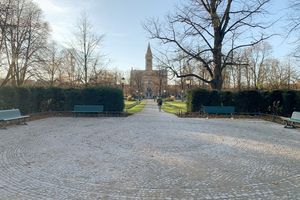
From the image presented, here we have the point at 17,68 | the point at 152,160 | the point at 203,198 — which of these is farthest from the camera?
the point at 17,68

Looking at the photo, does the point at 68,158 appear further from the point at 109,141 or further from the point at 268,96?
the point at 268,96

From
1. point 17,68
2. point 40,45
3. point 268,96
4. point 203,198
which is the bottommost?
point 203,198

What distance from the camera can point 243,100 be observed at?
22.8 meters

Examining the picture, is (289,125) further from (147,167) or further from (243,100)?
(147,167)

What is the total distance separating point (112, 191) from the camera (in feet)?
17.5

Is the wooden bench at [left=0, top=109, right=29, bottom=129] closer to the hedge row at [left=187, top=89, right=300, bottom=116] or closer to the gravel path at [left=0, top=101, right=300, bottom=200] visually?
the gravel path at [left=0, top=101, right=300, bottom=200]

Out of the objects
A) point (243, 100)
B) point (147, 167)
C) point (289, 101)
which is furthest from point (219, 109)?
point (147, 167)

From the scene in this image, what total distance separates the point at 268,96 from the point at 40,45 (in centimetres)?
2443

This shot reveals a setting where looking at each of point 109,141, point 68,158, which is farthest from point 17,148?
point 109,141

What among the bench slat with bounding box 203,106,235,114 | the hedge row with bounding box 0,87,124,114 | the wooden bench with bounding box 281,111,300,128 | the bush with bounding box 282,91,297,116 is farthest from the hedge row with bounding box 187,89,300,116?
the hedge row with bounding box 0,87,124,114

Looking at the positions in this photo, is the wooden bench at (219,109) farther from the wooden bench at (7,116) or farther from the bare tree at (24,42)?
the bare tree at (24,42)

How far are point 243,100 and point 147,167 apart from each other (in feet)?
57.6

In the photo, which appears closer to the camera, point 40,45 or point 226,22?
point 226,22

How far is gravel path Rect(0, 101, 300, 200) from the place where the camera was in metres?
5.32
